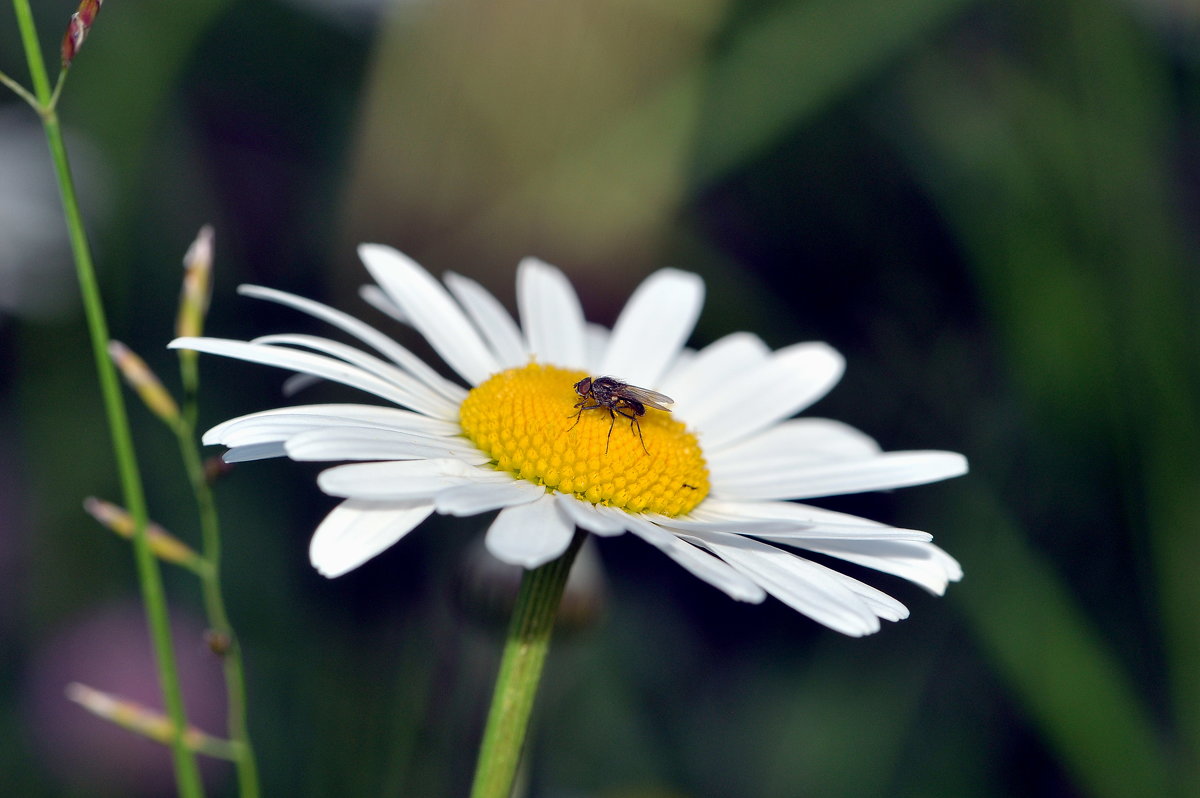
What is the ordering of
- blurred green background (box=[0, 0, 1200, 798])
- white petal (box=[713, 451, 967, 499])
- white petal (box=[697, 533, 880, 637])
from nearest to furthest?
white petal (box=[697, 533, 880, 637]) → white petal (box=[713, 451, 967, 499]) → blurred green background (box=[0, 0, 1200, 798])

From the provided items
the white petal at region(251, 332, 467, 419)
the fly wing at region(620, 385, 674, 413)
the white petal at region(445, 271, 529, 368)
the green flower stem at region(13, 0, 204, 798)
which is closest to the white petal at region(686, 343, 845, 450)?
the fly wing at region(620, 385, 674, 413)

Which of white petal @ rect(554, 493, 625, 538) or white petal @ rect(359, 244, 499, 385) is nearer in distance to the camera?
white petal @ rect(554, 493, 625, 538)

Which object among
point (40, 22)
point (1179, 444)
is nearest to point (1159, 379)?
point (1179, 444)

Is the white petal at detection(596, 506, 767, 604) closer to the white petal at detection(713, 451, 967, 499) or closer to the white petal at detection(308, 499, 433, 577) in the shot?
the white petal at detection(308, 499, 433, 577)

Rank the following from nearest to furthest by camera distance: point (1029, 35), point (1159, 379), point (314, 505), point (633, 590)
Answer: point (1159, 379) → point (1029, 35) → point (314, 505) → point (633, 590)

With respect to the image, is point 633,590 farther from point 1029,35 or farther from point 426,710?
point 1029,35

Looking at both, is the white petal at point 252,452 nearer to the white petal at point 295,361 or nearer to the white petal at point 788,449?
the white petal at point 295,361

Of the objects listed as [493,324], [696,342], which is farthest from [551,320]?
[696,342]
